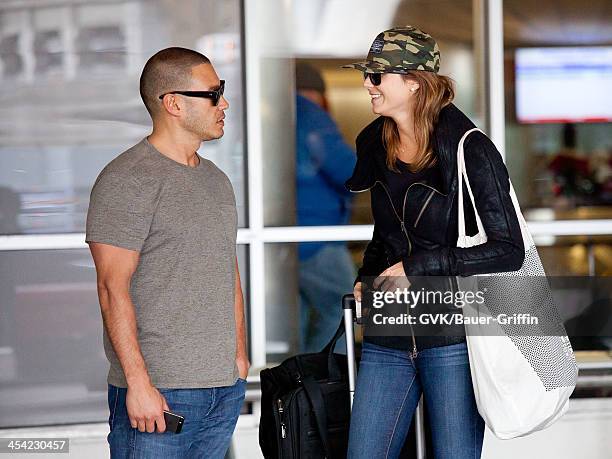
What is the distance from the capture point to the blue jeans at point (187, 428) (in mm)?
2709

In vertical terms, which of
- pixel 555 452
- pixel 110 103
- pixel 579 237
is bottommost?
pixel 555 452

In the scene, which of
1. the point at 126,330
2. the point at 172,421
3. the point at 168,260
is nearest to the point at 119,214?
the point at 168,260

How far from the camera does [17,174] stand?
452cm

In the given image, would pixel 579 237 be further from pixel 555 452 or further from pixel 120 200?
pixel 120 200

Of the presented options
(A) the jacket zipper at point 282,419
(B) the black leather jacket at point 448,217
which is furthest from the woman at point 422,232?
(A) the jacket zipper at point 282,419

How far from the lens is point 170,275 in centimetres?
275

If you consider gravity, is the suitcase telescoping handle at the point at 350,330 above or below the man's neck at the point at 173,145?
below

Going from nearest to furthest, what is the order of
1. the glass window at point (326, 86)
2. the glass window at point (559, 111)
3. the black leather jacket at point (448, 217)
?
the black leather jacket at point (448, 217)
the glass window at point (326, 86)
the glass window at point (559, 111)

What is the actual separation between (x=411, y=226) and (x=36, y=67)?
7.56 ft

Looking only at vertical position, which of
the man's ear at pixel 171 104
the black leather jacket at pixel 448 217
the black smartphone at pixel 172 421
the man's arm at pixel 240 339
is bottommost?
the black smartphone at pixel 172 421

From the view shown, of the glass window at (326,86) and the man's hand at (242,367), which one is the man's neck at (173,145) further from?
the glass window at (326,86)

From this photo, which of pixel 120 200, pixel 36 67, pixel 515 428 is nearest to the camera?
pixel 120 200

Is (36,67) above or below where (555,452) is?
above

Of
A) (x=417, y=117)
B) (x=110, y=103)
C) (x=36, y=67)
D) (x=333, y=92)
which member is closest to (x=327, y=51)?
(x=333, y=92)
